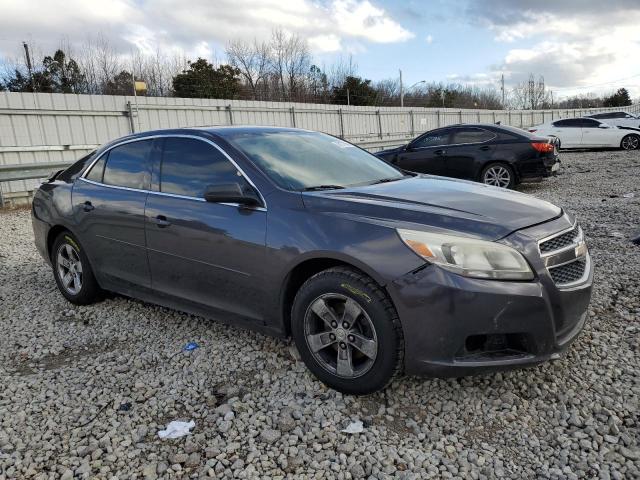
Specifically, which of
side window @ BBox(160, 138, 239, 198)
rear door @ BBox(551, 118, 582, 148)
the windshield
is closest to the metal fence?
rear door @ BBox(551, 118, 582, 148)

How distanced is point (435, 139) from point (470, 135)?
0.72 m

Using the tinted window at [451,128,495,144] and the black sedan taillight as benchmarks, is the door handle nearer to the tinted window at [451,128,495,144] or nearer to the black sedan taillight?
the tinted window at [451,128,495,144]

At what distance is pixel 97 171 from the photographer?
4.49 meters

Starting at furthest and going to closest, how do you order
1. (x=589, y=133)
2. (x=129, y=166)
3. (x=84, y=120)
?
(x=589, y=133)
(x=84, y=120)
(x=129, y=166)

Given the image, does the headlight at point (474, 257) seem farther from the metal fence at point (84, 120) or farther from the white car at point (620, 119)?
the white car at point (620, 119)

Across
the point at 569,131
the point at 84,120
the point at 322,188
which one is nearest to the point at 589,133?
the point at 569,131

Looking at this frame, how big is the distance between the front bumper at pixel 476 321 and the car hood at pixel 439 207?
0.73 ft

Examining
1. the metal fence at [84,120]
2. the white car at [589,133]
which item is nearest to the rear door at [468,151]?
the metal fence at [84,120]

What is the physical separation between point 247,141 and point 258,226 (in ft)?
2.72

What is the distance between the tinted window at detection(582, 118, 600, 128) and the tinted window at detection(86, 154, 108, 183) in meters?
19.5

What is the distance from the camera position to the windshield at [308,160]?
11.2 feet

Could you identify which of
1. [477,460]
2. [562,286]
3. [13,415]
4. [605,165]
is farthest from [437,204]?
[605,165]

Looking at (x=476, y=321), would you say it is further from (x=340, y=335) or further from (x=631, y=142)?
(x=631, y=142)

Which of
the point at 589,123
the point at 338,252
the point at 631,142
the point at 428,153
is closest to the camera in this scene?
the point at 338,252
